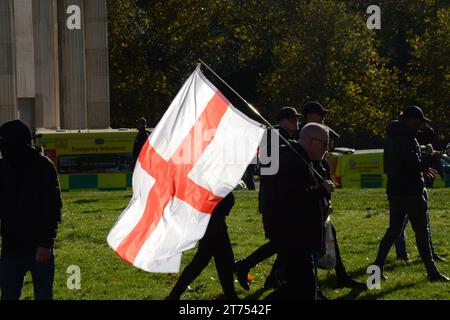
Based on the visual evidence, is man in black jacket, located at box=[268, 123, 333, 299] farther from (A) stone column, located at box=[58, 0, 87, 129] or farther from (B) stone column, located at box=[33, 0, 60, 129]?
(A) stone column, located at box=[58, 0, 87, 129]

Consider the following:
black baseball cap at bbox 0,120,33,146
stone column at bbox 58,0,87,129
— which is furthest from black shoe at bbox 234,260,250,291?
stone column at bbox 58,0,87,129

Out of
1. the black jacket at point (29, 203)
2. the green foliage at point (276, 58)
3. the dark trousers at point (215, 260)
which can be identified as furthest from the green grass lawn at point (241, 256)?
the green foliage at point (276, 58)

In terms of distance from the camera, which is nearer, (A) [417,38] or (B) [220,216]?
(B) [220,216]

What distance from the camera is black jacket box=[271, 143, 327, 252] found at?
25.9 ft

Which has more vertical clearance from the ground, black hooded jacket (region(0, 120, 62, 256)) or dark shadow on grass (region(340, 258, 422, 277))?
black hooded jacket (region(0, 120, 62, 256))

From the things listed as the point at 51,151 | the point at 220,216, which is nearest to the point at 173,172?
the point at 220,216

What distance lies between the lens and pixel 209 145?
8273 millimetres

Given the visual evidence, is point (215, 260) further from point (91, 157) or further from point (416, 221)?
point (91, 157)

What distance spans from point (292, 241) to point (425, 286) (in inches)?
142

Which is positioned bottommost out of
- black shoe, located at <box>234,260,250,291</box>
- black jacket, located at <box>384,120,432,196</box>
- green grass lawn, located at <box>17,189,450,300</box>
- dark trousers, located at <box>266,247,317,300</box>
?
green grass lawn, located at <box>17,189,450,300</box>

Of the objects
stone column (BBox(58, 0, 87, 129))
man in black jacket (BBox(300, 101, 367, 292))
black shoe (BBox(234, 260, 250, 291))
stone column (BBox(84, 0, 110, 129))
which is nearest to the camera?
man in black jacket (BBox(300, 101, 367, 292))

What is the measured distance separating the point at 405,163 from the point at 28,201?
4797 mm

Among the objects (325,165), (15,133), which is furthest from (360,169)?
(15,133)
